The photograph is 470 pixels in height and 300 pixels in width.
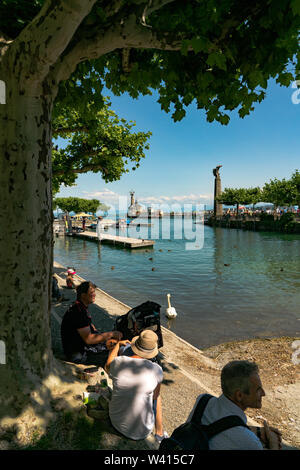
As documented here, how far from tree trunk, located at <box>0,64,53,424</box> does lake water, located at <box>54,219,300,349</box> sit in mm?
6094

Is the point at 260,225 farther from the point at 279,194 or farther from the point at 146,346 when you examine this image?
the point at 146,346

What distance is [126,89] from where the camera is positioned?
5.68 metres

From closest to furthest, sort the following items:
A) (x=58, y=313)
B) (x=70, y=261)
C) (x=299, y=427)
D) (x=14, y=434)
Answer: (x=14, y=434)
(x=299, y=427)
(x=58, y=313)
(x=70, y=261)

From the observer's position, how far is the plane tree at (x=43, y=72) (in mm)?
2850

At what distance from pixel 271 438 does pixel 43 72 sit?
163 inches

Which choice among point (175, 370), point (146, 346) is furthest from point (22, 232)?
point (175, 370)

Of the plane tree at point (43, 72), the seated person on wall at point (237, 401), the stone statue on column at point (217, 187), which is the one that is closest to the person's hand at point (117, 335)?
the plane tree at point (43, 72)

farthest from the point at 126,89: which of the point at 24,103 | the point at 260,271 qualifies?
the point at 260,271

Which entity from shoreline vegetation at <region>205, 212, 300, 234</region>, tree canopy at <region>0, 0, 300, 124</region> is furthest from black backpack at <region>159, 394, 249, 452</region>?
shoreline vegetation at <region>205, 212, 300, 234</region>

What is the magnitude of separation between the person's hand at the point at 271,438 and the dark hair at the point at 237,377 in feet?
1.81

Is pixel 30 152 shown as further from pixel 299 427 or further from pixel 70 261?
pixel 70 261

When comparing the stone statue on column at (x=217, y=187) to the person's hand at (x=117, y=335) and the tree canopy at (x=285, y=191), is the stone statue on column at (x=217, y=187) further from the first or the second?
the person's hand at (x=117, y=335)

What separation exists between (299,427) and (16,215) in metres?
5.18

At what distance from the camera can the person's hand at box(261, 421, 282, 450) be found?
238 centimetres
